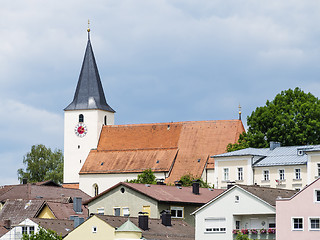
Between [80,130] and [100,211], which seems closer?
[100,211]

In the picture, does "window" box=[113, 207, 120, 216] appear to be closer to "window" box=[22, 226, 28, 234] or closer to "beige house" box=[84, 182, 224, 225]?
"beige house" box=[84, 182, 224, 225]

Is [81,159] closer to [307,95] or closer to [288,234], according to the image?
[307,95]

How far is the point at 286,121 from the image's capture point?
8669 centimetres

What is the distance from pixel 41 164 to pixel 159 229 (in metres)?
85.2

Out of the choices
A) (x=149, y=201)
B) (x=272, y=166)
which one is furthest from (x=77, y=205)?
(x=272, y=166)

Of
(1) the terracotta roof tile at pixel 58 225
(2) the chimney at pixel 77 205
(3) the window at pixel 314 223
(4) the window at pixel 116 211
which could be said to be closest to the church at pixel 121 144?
(2) the chimney at pixel 77 205

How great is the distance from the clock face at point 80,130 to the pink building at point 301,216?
70.4 m

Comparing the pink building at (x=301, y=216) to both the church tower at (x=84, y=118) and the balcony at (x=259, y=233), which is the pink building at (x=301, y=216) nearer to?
the balcony at (x=259, y=233)

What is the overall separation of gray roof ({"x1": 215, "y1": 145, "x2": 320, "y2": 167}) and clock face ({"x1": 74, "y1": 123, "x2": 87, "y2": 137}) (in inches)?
1569

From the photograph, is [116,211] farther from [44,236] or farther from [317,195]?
[317,195]

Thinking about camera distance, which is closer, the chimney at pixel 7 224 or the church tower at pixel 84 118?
the chimney at pixel 7 224

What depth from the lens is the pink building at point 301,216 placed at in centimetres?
4872

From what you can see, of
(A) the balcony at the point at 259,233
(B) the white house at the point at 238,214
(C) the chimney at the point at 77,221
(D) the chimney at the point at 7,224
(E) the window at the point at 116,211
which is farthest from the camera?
(D) the chimney at the point at 7,224

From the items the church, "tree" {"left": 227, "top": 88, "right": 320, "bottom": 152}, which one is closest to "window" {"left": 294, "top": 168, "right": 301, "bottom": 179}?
"tree" {"left": 227, "top": 88, "right": 320, "bottom": 152}
